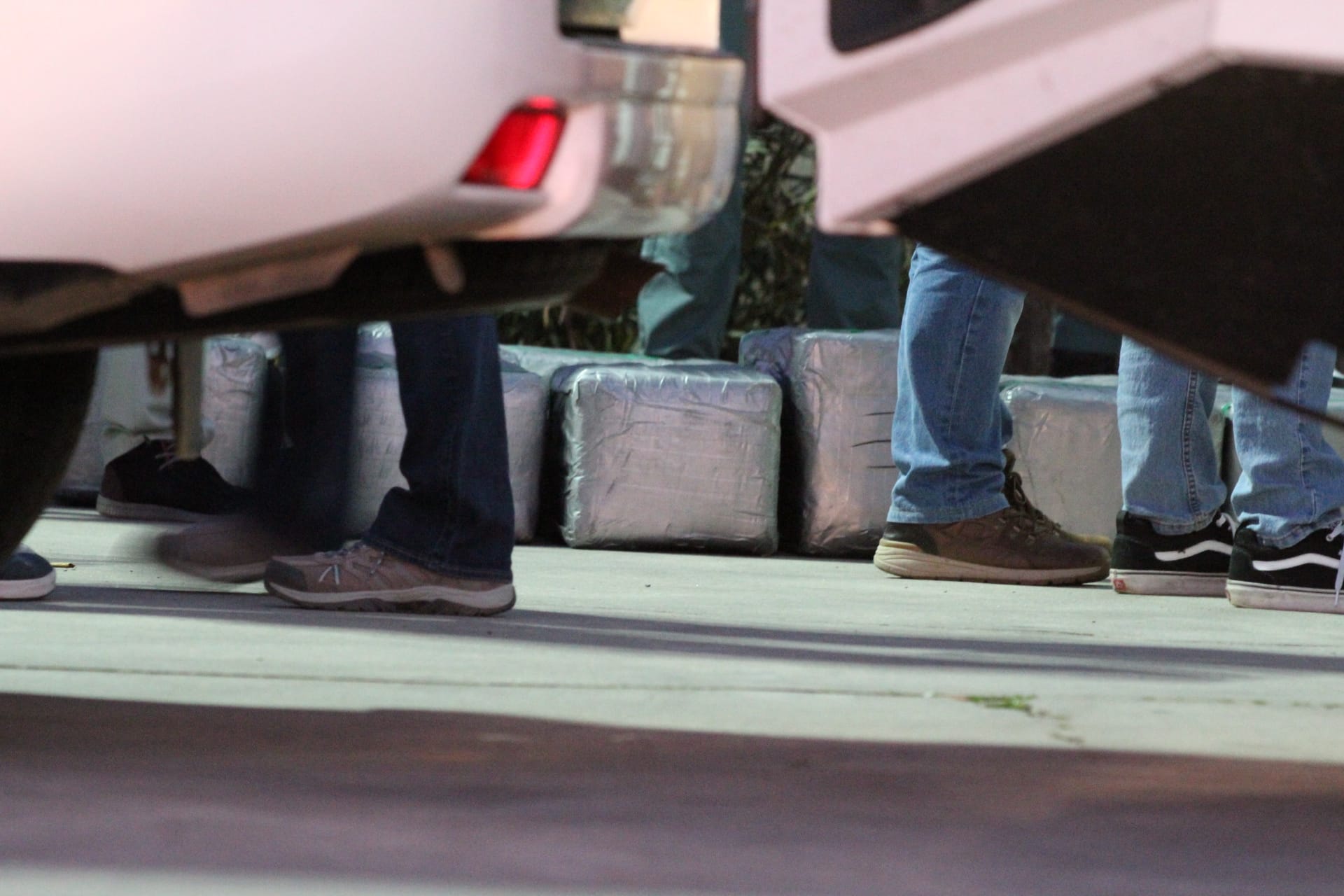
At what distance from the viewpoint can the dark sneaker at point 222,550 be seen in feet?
9.20

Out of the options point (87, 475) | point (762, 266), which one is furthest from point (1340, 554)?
point (762, 266)

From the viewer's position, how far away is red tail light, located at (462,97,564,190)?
4.98ft

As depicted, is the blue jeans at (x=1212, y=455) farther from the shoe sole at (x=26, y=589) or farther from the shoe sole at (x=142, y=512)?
the shoe sole at (x=142, y=512)

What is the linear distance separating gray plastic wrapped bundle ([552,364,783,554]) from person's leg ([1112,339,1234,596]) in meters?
0.93

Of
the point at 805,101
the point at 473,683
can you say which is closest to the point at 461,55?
the point at 805,101

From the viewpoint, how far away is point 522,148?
1.54 meters

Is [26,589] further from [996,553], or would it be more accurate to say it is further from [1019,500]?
[1019,500]

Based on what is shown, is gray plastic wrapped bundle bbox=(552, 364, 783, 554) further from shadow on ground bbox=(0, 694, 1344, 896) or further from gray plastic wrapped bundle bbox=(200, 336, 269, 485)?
shadow on ground bbox=(0, 694, 1344, 896)

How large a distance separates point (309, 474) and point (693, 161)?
1454mm

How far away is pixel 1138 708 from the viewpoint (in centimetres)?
222

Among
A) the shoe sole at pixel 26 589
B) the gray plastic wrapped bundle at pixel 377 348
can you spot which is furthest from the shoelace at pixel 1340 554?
the gray plastic wrapped bundle at pixel 377 348

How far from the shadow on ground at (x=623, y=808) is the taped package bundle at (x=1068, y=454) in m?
2.76

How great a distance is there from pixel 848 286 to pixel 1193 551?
1.75 m

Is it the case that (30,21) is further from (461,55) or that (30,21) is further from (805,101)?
(805,101)
